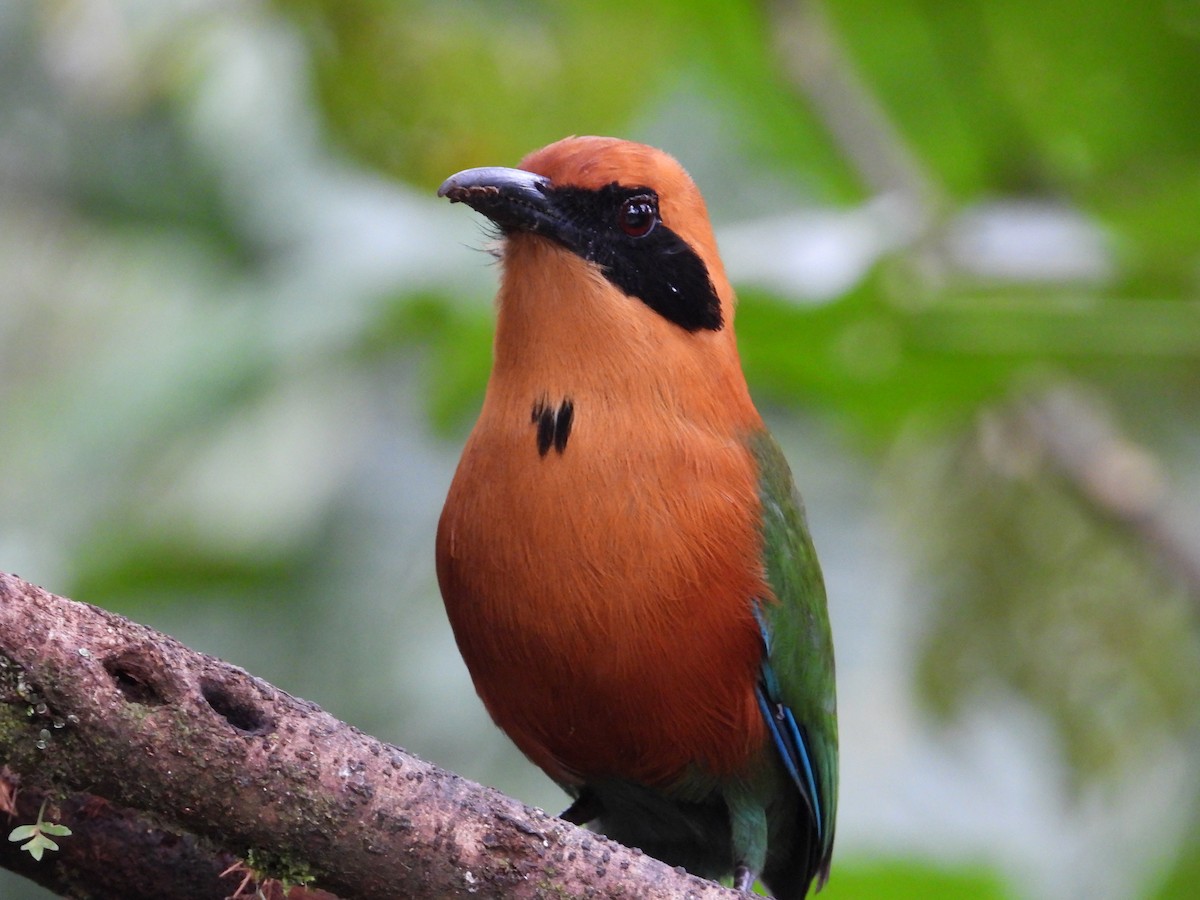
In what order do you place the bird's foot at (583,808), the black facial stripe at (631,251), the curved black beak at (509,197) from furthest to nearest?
the bird's foot at (583,808), the black facial stripe at (631,251), the curved black beak at (509,197)

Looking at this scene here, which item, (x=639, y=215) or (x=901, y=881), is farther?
(x=901, y=881)

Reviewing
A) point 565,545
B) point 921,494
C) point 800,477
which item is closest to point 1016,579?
point 921,494

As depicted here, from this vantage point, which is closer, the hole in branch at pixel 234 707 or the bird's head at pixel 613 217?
the hole in branch at pixel 234 707

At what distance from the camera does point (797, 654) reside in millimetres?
3875

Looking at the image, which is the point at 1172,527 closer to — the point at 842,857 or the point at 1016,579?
the point at 1016,579

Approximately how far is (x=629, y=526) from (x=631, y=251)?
0.70 meters

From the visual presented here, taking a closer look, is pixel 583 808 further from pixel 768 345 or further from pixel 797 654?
pixel 768 345

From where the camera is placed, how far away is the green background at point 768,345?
17.1ft

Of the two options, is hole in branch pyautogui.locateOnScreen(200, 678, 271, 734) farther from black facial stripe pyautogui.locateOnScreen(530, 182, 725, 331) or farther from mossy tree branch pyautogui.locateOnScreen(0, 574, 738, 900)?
black facial stripe pyautogui.locateOnScreen(530, 182, 725, 331)

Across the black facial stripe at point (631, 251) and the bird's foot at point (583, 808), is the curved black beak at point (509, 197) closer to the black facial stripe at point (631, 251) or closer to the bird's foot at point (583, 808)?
the black facial stripe at point (631, 251)

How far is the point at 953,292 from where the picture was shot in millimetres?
5184

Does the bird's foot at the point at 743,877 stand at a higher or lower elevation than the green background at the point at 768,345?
lower

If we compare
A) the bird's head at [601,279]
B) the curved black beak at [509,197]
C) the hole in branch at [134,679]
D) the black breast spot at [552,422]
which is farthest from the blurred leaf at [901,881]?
the hole in branch at [134,679]

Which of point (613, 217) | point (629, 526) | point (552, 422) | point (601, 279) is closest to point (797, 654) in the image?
point (629, 526)
